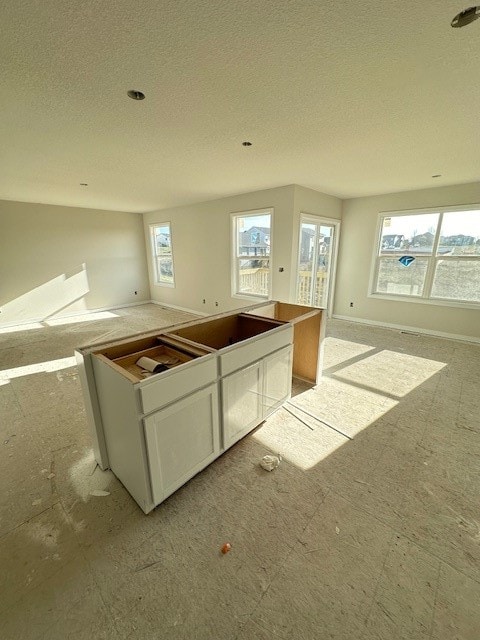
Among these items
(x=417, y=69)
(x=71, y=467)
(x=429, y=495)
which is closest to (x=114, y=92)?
(x=417, y=69)

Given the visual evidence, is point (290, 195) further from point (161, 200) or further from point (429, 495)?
point (429, 495)

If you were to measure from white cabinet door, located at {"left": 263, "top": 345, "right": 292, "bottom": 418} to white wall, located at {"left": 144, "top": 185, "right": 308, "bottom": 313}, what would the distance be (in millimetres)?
2177

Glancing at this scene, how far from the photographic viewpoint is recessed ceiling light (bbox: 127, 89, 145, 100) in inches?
64.4

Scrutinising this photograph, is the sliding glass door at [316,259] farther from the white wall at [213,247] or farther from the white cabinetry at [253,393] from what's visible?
the white cabinetry at [253,393]

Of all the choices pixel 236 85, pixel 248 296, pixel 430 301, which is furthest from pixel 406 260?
pixel 236 85

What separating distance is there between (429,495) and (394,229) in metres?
4.48

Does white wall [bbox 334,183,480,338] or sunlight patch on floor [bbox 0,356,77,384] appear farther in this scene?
white wall [bbox 334,183,480,338]

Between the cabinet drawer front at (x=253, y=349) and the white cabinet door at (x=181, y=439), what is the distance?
0.18 m

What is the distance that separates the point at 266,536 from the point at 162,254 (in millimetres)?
6540

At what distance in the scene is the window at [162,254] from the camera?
657cm

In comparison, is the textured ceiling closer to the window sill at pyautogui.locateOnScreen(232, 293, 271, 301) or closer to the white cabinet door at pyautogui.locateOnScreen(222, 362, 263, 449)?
the white cabinet door at pyautogui.locateOnScreen(222, 362, 263, 449)

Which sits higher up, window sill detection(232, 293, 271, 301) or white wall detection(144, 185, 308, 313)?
white wall detection(144, 185, 308, 313)

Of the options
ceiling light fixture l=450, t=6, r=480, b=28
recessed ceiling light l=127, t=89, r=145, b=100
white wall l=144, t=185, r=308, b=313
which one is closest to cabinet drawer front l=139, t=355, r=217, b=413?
recessed ceiling light l=127, t=89, r=145, b=100

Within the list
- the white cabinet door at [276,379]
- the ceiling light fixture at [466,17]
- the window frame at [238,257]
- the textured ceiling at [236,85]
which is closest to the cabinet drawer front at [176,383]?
the white cabinet door at [276,379]
